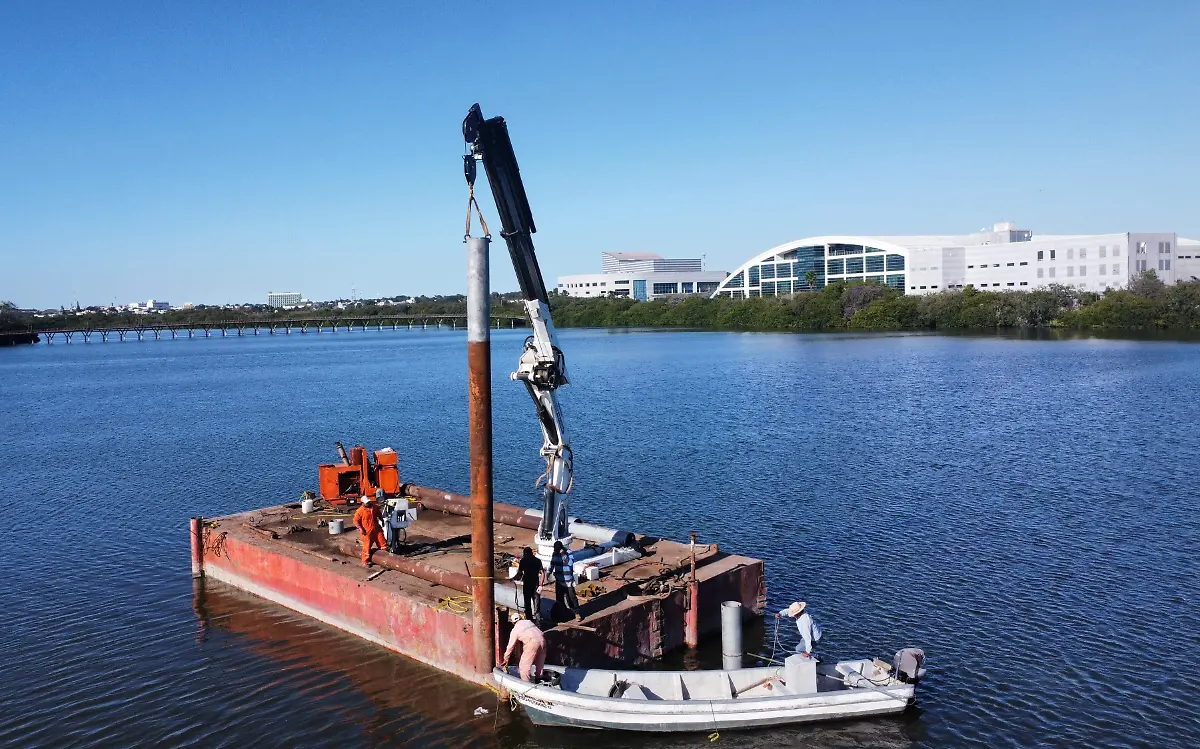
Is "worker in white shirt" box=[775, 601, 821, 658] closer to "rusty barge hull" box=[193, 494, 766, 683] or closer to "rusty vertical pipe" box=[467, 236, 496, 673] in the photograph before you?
"rusty barge hull" box=[193, 494, 766, 683]

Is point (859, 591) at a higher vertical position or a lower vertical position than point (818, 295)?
lower

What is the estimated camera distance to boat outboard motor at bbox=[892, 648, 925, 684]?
14.7 meters

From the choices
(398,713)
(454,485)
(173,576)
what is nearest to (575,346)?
(454,485)

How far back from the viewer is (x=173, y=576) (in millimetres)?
24203

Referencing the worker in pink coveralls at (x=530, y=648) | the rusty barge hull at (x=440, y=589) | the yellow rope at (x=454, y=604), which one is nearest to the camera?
the worker in pink coveralls at (x=530, y=648)

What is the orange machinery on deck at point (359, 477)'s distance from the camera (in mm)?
24562

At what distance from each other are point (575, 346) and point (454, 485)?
99543mm

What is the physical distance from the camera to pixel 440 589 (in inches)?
698

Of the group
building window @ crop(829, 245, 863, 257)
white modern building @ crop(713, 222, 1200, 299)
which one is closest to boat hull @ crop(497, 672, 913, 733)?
white modern building @ crop(713, 222, 1200, 299)

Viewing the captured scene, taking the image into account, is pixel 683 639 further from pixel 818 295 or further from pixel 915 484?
pixel 818 295

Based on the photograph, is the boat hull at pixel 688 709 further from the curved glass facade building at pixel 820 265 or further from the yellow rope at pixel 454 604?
the curved glass facade building at pixel 820 265

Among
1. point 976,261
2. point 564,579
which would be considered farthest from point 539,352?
point 976,261

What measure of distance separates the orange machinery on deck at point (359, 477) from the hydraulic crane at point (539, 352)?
750 centimetres

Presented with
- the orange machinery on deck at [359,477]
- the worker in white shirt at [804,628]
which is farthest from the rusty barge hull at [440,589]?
the worker in white shirt at [804,628]
